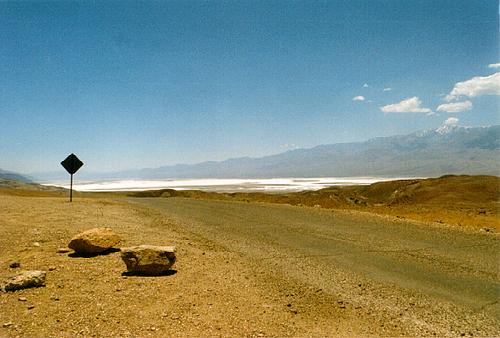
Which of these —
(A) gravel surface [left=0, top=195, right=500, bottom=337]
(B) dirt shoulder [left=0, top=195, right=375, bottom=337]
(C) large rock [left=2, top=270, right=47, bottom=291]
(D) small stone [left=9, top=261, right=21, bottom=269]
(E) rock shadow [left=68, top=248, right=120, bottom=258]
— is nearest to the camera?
(B) dirt shoulder [left=0, top=195, right=375, bottom=337]

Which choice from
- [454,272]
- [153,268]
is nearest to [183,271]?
[153,268]

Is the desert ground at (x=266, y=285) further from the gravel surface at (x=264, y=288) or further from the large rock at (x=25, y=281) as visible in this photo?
the large rock at (x=25, y=281)

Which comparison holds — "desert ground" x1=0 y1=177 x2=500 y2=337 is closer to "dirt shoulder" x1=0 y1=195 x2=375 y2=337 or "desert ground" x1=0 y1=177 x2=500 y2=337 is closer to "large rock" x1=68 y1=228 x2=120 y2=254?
"dirt shoulder" x1=0 y1=195 x2=375 y2=337

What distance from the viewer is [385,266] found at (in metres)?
9.04

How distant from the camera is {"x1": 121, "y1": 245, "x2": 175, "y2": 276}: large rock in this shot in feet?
25.8

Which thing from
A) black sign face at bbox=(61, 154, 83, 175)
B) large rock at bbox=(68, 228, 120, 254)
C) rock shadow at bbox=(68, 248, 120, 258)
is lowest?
rock shadow at bbox=(68, 248, 120, 258)

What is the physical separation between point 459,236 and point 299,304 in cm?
903

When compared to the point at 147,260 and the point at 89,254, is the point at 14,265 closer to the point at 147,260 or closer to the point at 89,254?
the point at 89,254

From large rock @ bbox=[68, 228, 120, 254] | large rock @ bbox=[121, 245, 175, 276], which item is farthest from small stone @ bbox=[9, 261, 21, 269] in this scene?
large rock @ bbox=[121, 245, 175, 276]

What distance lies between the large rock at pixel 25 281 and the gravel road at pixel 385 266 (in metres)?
4.26

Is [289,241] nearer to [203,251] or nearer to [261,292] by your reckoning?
[203,251]

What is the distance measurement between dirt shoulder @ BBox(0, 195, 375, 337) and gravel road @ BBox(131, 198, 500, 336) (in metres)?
0.41

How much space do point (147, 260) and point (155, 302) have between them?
66.3 inches

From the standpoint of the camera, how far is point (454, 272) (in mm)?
8570
